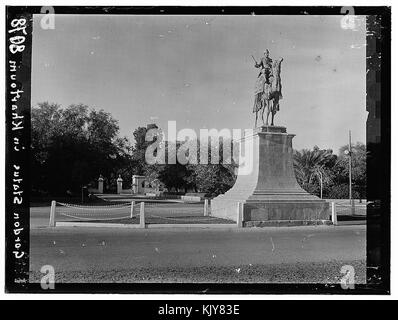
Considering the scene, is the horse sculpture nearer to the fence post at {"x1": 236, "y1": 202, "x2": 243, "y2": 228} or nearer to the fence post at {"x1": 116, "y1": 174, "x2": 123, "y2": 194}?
the fence post at {"x1": 236, "y1": 202, "x2": 243, "y2": 228}

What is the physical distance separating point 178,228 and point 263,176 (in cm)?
319

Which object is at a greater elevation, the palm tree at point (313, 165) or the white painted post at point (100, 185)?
the palm tree at point (313, 165)

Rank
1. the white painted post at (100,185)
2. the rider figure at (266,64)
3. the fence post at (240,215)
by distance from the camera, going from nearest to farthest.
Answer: the fence post at (240,215)
the rider figure at (266,64)
the white painted post at (100,185)

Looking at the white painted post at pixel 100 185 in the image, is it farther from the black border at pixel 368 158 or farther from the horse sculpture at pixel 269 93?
the black border at pixel 368 158

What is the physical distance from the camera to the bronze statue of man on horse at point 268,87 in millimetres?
11070

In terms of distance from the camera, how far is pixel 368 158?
23.6ft

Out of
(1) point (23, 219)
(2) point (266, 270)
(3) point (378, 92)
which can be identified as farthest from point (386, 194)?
(1) point (23, 219)

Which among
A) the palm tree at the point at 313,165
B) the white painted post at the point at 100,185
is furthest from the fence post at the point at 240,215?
the palm tree at the point at 313,165

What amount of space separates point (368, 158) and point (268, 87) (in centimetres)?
509

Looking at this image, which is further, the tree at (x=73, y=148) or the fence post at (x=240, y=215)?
the fence post at (x=240, y=215)

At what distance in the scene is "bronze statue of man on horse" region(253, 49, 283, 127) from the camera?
1107 cm

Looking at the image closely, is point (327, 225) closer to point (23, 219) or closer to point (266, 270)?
point (266, 270)

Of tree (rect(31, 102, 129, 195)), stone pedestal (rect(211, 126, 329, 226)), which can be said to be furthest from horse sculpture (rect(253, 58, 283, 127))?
tree (rect(31, 102, 129, 195))

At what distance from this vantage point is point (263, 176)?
12156 millimetres
